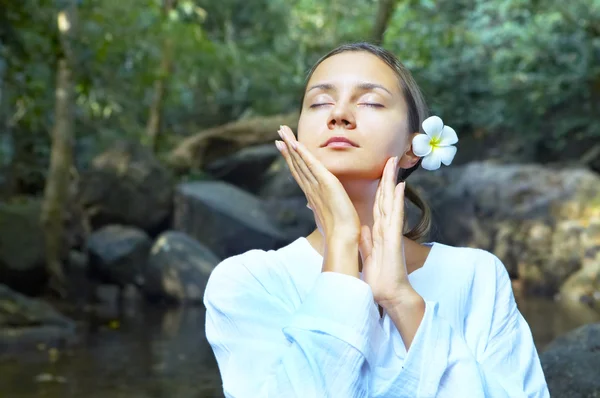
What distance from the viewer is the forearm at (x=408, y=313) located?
1465 millimetres

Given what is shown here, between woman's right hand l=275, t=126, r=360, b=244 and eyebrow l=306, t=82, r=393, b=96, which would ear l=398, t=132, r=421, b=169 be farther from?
woman's right hand l=275, t=126, r=360, b=244

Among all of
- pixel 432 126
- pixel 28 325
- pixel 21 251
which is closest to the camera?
pixel 432 126

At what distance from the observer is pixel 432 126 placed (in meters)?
1.63

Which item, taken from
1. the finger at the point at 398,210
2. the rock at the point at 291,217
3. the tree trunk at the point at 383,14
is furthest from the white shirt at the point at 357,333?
the rock at the point at 291,217

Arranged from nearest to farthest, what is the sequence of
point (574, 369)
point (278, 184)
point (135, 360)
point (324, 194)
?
point (324, 194)
point (574, 369)
point (135, 360)
point (278, 184)

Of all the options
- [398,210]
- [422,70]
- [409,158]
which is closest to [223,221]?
[422,70]

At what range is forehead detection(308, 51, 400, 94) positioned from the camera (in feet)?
5.44

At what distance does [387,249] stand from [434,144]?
281 millimetres

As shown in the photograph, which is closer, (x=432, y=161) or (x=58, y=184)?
(x=432, y=161)

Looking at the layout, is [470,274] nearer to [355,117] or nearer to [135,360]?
[355,117]

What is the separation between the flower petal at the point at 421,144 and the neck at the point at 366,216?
10 cm

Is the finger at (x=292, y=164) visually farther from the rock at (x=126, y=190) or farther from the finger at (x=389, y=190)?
the rock at (x=126, y=190)

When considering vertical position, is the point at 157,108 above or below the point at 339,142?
above

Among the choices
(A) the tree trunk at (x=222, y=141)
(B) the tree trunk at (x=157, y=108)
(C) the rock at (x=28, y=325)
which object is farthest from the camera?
(B) the tree trunk at (x=157, y=108)
